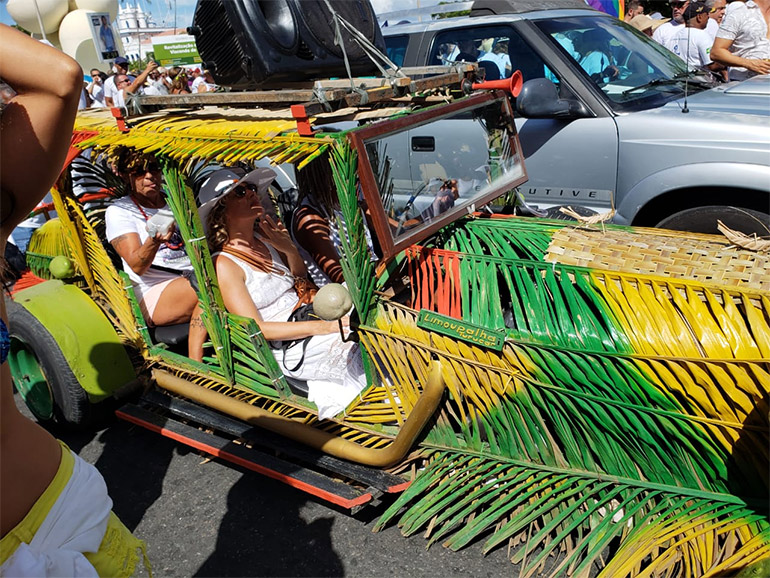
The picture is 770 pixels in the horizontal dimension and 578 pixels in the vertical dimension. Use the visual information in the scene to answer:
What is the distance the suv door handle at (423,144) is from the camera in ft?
9.14

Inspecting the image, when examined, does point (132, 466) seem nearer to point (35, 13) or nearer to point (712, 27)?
point (712, 27)

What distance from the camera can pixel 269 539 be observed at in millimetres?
2738

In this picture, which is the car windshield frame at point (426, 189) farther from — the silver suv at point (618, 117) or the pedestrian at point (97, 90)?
the pedestrian at point (97, 90)

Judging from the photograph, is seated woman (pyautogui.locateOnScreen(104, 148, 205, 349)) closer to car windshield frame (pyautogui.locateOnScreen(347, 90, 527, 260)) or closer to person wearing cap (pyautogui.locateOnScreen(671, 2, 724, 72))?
car windshield frame (pyautogui.locateOnScreen(347, 90, 527, 260))

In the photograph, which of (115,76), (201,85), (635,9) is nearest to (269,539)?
(635,9)

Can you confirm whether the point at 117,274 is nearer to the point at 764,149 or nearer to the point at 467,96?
the point at 467,96

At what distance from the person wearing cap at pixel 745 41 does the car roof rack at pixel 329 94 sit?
3604 mm

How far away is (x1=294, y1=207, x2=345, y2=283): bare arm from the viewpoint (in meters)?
3.49

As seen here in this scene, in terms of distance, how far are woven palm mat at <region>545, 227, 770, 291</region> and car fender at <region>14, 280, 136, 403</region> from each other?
7.75ft

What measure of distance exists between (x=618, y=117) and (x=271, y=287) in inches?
101

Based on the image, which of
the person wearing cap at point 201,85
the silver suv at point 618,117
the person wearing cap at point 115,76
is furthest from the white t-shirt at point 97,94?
the silver suv at point 618,117

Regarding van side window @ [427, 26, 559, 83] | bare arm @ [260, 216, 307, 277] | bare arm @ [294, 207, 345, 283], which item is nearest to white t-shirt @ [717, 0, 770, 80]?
van side window @ [427, 26, 559, 83]

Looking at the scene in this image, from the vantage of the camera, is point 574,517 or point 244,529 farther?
point 244,529

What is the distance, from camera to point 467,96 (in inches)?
119
